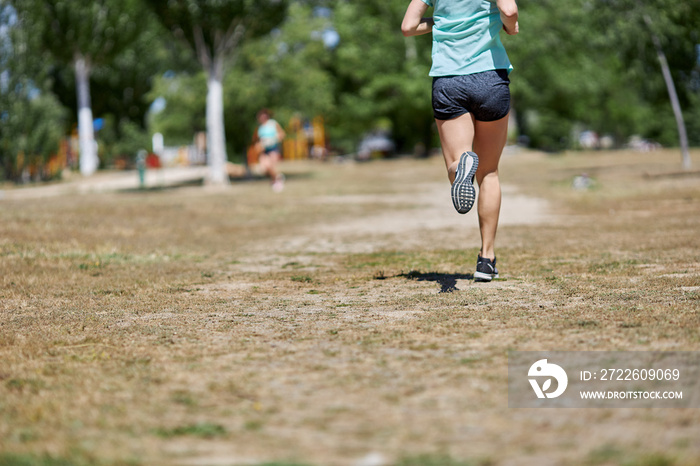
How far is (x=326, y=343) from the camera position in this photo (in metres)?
3.81

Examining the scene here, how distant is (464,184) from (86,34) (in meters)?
28.5

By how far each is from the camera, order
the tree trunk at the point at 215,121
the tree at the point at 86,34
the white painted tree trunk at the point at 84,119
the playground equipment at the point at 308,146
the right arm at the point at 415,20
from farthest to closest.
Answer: the playground equipment at the point at 308,146
the white painted tree trunk at the point at 84,119
the tree at the point at 86,34
the tree trunk at the point at 215,121
the right arm at the point at 415,20

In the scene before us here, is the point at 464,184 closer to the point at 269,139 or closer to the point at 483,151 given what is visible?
the point at 483,151

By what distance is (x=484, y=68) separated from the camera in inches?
214

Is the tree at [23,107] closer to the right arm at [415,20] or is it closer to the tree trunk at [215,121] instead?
the tree trunk at [215,121]

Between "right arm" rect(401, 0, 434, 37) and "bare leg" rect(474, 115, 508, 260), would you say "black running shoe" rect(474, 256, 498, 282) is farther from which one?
"right arm" rect(401, 0, 434, 37)

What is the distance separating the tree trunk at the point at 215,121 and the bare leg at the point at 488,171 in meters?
18.1

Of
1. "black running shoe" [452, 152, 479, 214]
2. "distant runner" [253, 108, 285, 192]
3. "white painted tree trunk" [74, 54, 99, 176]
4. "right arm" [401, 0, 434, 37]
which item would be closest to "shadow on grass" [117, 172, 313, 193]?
"distant runner" [253, 108, 285, 192]

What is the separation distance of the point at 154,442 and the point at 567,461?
3.94 ft

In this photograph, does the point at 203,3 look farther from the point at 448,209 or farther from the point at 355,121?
the point at 355,121

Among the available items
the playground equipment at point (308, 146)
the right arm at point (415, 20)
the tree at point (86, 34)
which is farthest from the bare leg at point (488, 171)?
the playground equipment at point (308, 146)

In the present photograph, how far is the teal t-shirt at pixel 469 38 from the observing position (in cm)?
548

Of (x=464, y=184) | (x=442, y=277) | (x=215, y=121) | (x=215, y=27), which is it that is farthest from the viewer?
(x=215, y=121)

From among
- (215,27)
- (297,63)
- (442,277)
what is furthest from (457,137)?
(297,63)
